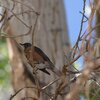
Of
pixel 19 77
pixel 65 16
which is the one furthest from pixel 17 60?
pixel 65 16

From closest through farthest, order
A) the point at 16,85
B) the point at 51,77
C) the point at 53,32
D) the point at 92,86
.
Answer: the point at 92,86, the point at 51,77, the point at 16,85, the point at 53,32

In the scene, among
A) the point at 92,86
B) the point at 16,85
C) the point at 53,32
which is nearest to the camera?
the point at 92,86

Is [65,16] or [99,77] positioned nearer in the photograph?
[99,77]

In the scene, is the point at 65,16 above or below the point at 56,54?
above

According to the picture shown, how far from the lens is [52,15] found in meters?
3.16

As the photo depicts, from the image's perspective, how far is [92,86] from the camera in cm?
150

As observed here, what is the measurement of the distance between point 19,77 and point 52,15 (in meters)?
0.66

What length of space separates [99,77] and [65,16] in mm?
1773

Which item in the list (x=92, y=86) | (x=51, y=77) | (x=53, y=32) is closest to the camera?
(x=92, y=86)

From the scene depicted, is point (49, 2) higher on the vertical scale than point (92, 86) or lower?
higher

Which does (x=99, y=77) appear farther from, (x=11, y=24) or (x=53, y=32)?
(x=53, y=32)

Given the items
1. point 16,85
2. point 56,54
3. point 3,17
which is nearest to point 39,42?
point 56,54

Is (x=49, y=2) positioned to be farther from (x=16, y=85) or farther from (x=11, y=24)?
(x=16, y=85)

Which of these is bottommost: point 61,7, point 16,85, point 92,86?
point 16,85
